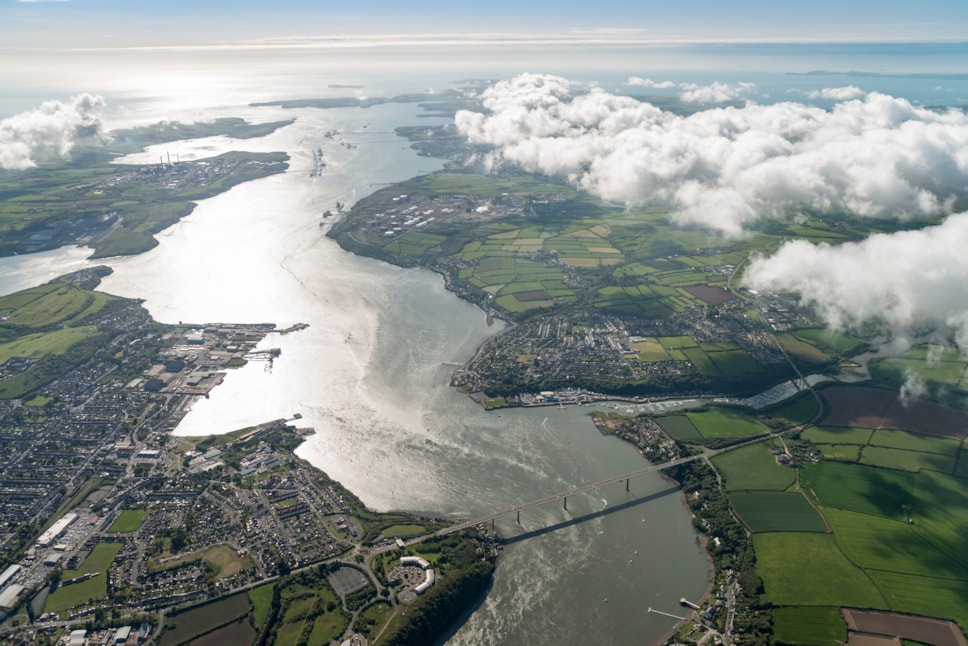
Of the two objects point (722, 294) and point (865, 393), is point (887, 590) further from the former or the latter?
point (722, 294)

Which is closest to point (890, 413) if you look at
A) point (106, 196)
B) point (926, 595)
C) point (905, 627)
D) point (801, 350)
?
point (801, 350)

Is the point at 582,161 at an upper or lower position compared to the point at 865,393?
upper

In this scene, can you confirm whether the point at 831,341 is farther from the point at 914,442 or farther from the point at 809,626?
the point at 809,626

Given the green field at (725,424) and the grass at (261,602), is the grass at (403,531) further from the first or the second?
the green field at (725,424)

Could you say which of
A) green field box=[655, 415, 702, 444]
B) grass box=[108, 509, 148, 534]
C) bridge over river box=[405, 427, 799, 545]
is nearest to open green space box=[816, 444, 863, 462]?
bridge over river box=[405, 427, 799, 545]

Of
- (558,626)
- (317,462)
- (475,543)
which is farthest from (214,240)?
(558,626)

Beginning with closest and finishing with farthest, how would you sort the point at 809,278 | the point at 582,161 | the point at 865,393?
the point at 865,393
the point at 809,278
the point at 582,161
